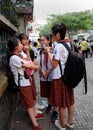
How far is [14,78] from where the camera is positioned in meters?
5.04

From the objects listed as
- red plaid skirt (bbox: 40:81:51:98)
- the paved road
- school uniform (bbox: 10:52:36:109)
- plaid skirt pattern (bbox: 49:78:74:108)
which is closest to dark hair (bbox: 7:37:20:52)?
school uniform (bbox: 10:52:36:109)

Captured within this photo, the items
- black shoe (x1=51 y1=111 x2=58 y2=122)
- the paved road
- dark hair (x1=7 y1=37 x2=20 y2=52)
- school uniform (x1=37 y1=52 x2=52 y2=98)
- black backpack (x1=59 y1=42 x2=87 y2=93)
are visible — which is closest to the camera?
black backpack (x1=59 y1=42 x2=87 y2=93)

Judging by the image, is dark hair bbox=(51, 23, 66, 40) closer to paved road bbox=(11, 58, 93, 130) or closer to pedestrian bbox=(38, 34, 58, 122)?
→ pedestrian bbox=(38, 34, 58, 122)

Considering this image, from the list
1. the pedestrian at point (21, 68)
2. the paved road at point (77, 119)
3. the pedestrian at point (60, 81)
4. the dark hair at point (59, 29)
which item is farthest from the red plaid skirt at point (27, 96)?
the dark hair at point (59, 29)

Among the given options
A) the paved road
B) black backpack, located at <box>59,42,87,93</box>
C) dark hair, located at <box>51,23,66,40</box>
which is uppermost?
dark hair, located at <box>51,23,66,40</box>

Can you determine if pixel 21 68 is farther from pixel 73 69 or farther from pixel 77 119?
pixel 77 119

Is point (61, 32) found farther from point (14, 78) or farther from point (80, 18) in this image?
Answer: point (80, 18)

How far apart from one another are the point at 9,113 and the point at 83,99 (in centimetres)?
240

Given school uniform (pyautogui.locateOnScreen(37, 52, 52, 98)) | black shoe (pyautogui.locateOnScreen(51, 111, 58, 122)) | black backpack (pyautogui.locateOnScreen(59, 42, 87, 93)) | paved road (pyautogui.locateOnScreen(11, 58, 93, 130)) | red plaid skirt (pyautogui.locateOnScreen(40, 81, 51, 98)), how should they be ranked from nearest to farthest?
black backpack (pyautogui.locateOnScreen(59, 42, 87, 93)) → paved road (pyautogui.locateOnScreen(11, 58, 93, 130)) → black shoe (pyautogui.locateOnScreen(51, 111, 58, 122)) → school uniform (pyautogui.locateOnScreen(37, 52, 52, 98)) → red plaid skirt (pyautogui.locateOnScreen(40, 81, 51, 98))

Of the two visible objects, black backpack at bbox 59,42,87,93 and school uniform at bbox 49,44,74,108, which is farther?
school uniform at bbox 49,44,74,108

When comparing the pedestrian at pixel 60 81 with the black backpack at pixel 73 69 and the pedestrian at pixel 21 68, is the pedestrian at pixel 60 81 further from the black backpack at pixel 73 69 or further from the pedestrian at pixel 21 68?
the pedestrian at pixel 21 68

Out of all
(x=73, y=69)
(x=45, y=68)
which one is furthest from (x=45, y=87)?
(x=73, y=69)

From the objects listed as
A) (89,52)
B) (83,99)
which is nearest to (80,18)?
(89,52)

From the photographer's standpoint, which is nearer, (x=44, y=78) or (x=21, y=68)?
(x=21, y=68)
